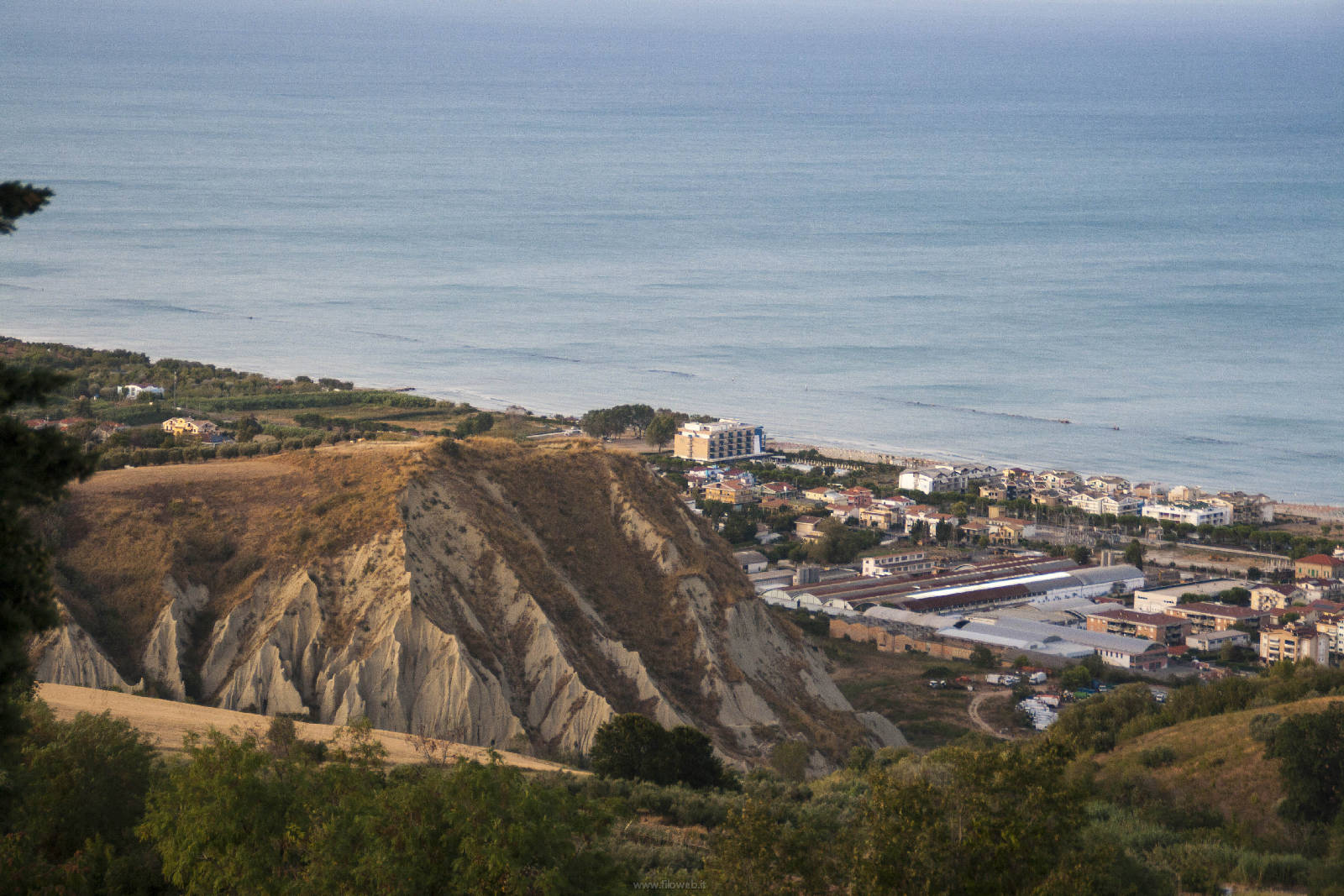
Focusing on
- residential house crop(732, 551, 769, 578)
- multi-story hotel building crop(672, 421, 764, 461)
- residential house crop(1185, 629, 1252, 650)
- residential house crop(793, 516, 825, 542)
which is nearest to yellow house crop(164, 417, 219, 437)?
residential house crop(732, 551, 769, 578)

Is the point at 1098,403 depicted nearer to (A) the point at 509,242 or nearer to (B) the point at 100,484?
(B) the point at 100,484

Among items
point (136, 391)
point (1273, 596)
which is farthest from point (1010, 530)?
point (136, 391)

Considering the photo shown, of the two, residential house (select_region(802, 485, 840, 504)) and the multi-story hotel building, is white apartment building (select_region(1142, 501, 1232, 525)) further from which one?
the multi-story hotel building

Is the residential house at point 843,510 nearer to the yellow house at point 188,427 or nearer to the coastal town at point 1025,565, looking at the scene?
the coastal town at point 1025,565

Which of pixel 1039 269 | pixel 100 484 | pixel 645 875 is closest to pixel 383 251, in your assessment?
pixel 1039 269

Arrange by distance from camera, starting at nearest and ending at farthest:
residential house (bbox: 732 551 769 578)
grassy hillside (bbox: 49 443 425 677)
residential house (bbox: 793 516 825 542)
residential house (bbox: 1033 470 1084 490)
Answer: grassy hillside (bbox: 49 443 425 677), residential house (bbox: 732 551 769 578), residential house (bbox: 793 516 825 542), residential house (bbox: 1033 470 1084 490)
